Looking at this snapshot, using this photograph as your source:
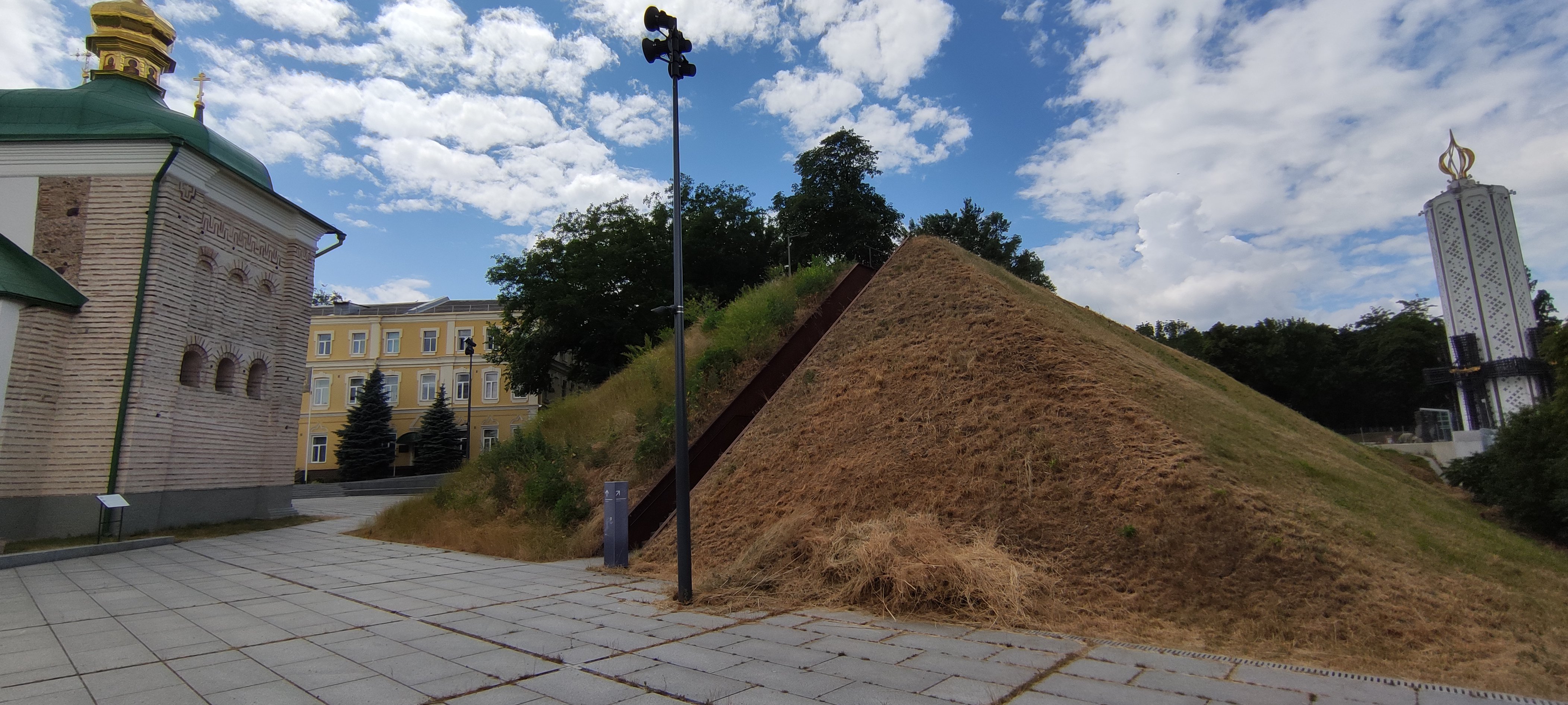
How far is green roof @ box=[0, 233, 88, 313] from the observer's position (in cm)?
1409

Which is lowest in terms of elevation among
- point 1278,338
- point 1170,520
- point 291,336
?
point 1170,520

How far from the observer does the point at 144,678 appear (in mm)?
5148

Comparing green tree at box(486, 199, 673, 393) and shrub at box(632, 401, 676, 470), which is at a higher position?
green tree at box(486, 199, 673, 393)

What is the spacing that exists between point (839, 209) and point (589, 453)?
18.4 meters

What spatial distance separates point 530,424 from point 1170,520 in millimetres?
16502

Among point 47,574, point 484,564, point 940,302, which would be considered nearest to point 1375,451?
point 940,302

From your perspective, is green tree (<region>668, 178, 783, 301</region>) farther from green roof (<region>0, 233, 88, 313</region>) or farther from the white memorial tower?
the white memorial tower

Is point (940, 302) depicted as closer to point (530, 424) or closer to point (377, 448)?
point (530, 424)

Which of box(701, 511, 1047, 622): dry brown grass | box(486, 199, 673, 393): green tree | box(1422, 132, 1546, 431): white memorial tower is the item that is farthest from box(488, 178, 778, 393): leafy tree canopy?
box(1422, 132, 1546, 431): white memorial tower

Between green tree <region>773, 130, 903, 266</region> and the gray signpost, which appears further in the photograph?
green tree <region>773, 130, 903, 266</region>

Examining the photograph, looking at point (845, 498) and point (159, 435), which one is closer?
point (845, 498)

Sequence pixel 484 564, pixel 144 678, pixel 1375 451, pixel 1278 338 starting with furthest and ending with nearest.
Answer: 1. pixel 1278 338
2. pixel 1375 451
3. pixel 484 564
4. pixel 144 678

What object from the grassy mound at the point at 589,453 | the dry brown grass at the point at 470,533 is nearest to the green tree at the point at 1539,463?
the grassy mound at the point at 589,453

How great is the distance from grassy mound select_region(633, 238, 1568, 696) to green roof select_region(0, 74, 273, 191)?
15.4 meters
